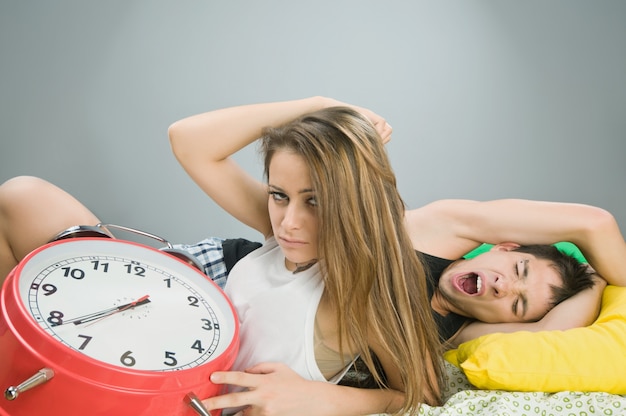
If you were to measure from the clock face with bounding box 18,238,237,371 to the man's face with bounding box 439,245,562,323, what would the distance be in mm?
791

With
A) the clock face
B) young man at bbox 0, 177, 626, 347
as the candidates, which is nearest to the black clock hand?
the clock face

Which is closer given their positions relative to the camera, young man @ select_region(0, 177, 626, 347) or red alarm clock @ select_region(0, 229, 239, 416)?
red alarm clock @ select_region(0, 229, 239, 416)

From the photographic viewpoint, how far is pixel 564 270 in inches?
65.9

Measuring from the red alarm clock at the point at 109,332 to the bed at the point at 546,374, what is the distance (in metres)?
0.46

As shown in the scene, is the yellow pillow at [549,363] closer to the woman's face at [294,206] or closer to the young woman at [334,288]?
the young woman at [334,288]

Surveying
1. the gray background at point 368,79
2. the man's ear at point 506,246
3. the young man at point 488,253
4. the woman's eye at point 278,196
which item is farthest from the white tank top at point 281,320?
the gray background at point 368,79

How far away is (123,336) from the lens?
0.94 meters

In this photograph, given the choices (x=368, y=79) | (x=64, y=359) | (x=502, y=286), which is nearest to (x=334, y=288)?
(x=64, y=359)

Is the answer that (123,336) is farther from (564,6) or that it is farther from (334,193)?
(564,6)

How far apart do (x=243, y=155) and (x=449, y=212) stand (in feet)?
3.11

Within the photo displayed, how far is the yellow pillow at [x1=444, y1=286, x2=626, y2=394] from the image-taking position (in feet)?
4.19

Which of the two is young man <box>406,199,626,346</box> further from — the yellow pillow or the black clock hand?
the black clock hand

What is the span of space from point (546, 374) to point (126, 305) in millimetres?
829

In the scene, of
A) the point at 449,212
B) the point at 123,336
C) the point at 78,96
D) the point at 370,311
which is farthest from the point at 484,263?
the point at 78,96
